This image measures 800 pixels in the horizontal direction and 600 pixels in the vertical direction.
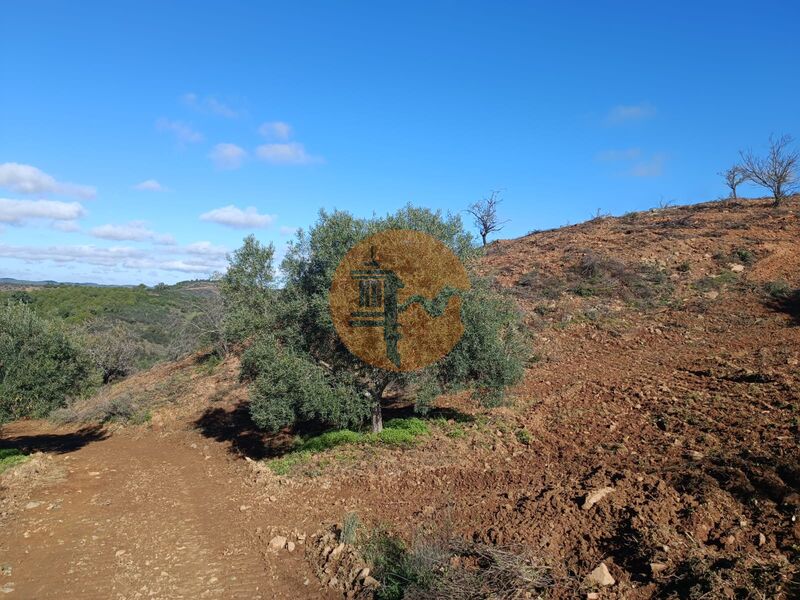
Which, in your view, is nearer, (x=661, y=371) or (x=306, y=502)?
(x=306, y=502)

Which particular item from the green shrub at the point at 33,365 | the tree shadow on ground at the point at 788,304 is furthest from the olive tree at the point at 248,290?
the tree shadow on ground at the point at 788,304

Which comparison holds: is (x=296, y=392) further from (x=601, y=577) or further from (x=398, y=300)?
(x=601, y=577)

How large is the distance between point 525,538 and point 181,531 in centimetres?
630

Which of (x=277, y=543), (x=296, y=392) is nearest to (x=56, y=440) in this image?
(x=296, y=392)

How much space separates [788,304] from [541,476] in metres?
15.9

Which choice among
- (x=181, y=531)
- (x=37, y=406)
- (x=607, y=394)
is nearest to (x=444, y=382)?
(x=607, y=394)

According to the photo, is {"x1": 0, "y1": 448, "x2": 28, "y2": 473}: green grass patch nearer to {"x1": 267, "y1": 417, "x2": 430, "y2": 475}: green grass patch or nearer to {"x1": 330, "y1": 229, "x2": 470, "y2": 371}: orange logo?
{"x1": 267, "y1": 417, "x2": 430, "y2": 475}: green grass patch

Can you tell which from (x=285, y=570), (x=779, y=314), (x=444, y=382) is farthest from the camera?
(x=779, y=314)

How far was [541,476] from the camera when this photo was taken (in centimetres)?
842

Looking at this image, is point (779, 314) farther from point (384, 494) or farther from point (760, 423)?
point (384, 494)

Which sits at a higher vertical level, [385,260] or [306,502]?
[385,260]

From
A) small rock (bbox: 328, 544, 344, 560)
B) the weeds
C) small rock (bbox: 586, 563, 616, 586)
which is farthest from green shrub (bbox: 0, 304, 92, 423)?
small rock (bbox: 586, 563, 616, 586)

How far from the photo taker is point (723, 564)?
16.4ft

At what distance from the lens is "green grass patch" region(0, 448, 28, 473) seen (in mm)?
11930
